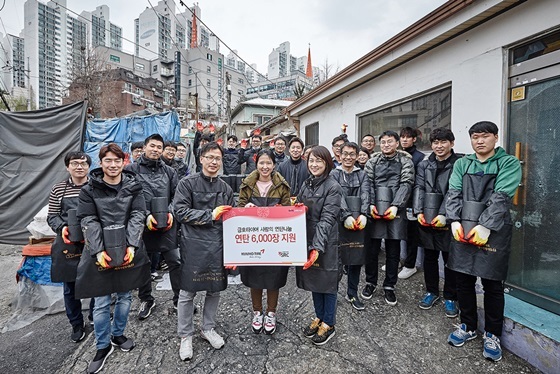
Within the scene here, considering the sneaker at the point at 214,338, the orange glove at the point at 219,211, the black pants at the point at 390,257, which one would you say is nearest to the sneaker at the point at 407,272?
the black pants at the point at 390,257

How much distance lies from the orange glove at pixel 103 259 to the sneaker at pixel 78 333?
1.32 meters

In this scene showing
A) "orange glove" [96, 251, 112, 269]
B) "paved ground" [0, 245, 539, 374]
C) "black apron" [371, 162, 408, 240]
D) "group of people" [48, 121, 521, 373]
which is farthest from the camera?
"black apron" [371, 162, 408, 240]

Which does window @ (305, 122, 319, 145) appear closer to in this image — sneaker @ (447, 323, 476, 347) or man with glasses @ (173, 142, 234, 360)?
man with glasses @ (173, 142, 234, 360)

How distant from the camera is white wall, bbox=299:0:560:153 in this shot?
2949mm

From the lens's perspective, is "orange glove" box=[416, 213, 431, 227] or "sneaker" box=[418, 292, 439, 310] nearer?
"orange glove" box=[416, 213, 431, 227]

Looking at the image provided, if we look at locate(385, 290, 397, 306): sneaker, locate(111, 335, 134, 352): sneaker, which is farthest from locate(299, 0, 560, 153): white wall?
locate(111, 335, 134, 352): sneaker

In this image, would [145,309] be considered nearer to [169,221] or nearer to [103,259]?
[169,221]

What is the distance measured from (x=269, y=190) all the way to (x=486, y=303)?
86.6 inches

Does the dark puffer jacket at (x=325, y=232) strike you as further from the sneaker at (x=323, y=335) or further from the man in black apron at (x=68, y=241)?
the man in black apron at (x=68, y=241)

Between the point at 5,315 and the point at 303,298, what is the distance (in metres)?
3.86

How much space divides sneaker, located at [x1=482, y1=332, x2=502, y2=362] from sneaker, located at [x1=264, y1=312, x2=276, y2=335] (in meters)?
1.91

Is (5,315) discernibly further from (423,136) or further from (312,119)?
(312,119)

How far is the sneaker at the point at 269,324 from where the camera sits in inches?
113

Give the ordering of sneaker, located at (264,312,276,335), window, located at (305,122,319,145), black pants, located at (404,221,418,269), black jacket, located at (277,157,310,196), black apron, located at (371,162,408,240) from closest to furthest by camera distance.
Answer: sneaker, located at (264,312,276,335), black apron, located at (371,162,408,240), black pants, located at (404,221,418,269), black jacket, located at (277,157,310,196), window, located at (305,122,319,145)
